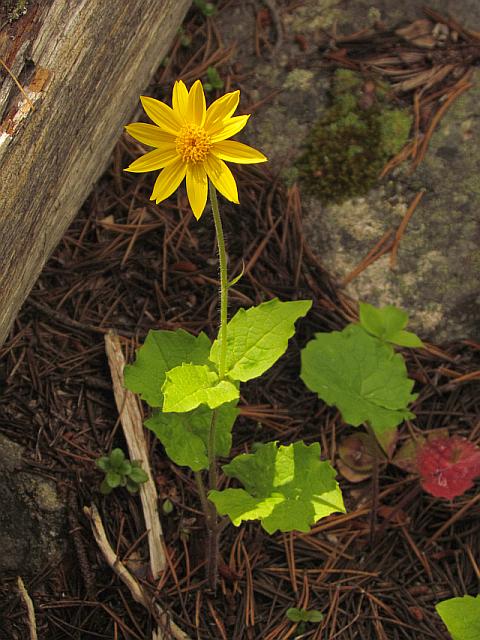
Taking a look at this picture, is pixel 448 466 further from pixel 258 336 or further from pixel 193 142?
pixel 193 142

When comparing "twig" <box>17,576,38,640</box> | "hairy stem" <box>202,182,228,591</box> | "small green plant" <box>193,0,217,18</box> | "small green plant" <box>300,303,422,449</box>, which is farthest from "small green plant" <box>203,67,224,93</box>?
"twig" <box>17,576,38,640</box>

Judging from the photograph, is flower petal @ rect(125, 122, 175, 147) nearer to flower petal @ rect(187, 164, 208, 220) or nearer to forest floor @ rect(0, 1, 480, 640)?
flower petal @ rect(187, 164, 208, 220)

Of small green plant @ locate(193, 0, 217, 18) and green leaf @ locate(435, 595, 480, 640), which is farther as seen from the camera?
small green plant @ locate(193, 0, 217, 18)

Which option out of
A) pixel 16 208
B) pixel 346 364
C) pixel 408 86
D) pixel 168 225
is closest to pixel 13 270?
pixel 16 208

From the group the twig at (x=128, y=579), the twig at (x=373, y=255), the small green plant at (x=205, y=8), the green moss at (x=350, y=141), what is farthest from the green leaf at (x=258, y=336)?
the small green plant at (x=205, y=8)

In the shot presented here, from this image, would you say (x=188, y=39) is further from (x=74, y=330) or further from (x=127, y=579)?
(x=127, y=579)

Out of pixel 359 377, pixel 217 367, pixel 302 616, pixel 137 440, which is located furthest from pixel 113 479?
pixel 359 377

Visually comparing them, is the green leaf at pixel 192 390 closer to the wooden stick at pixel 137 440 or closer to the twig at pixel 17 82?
the wooden stick at pixel 137 440
